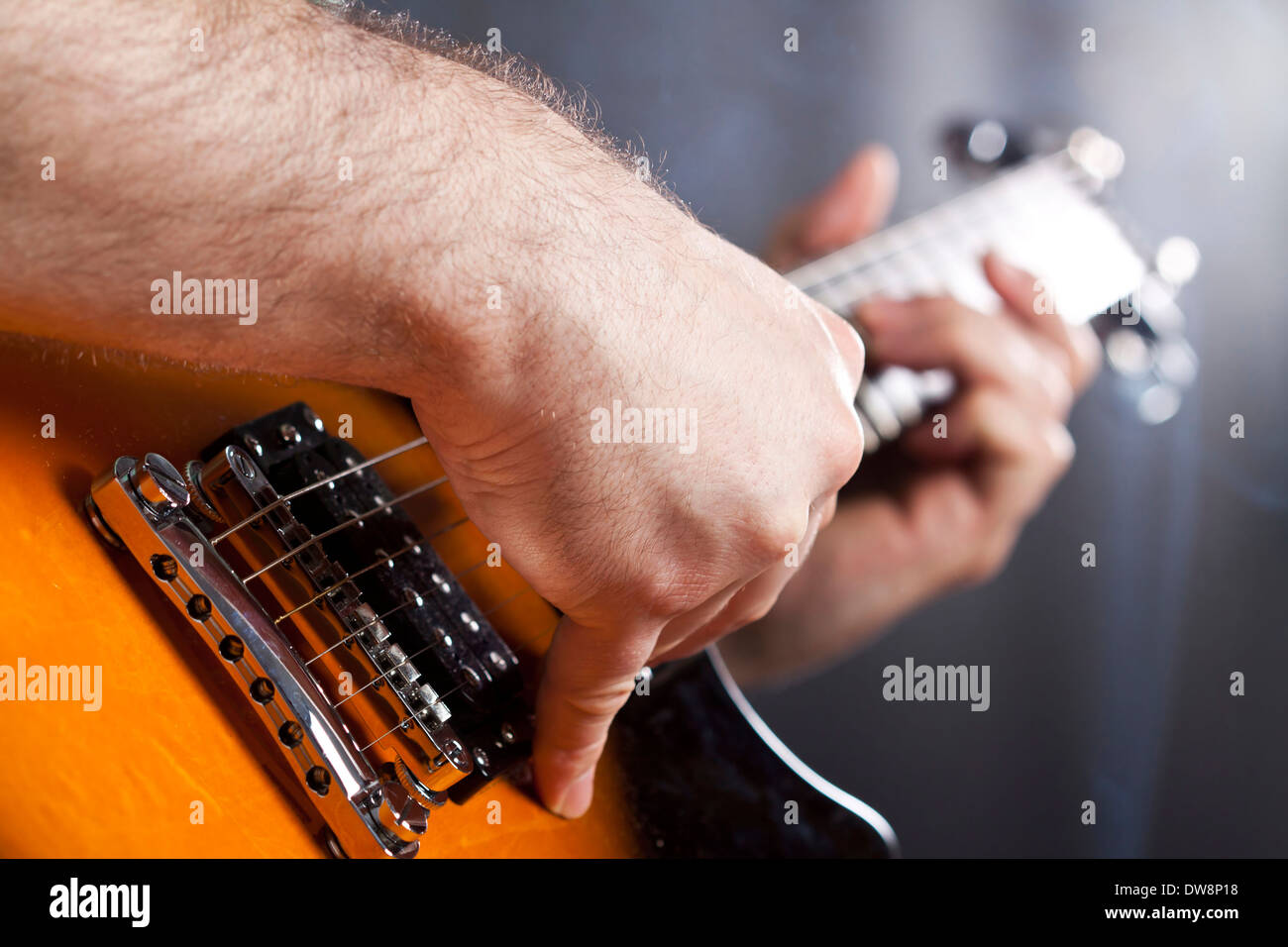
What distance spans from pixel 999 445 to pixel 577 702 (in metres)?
0.75

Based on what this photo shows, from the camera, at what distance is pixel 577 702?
0.52 meters

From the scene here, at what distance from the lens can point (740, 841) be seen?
0.67 m

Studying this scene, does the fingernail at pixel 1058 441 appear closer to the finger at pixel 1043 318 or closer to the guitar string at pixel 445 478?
the finger at pixel 1043 318

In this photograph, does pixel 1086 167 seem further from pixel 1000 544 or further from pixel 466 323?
pixel 466 323

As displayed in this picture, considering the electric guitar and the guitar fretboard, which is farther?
the guitar fretboard

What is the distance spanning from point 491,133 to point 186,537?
25cm

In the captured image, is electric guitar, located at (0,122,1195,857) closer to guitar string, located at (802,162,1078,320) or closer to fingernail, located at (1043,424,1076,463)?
guitar string, located at (802,162,1078,320)

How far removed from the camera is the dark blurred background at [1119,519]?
1.34 metres

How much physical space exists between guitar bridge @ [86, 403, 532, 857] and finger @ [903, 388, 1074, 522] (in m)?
0.69

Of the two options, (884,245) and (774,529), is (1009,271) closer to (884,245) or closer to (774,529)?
(884,245)

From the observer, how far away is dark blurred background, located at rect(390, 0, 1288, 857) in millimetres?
1341

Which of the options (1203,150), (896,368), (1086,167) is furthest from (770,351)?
(1203,150)

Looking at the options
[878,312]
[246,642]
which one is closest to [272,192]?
[246,642]

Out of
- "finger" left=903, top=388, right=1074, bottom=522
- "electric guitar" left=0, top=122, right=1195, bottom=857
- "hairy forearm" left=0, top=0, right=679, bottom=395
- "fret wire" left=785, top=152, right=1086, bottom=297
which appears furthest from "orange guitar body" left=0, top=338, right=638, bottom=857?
"finger" left=903, top=388, right=1074, bottom=522
